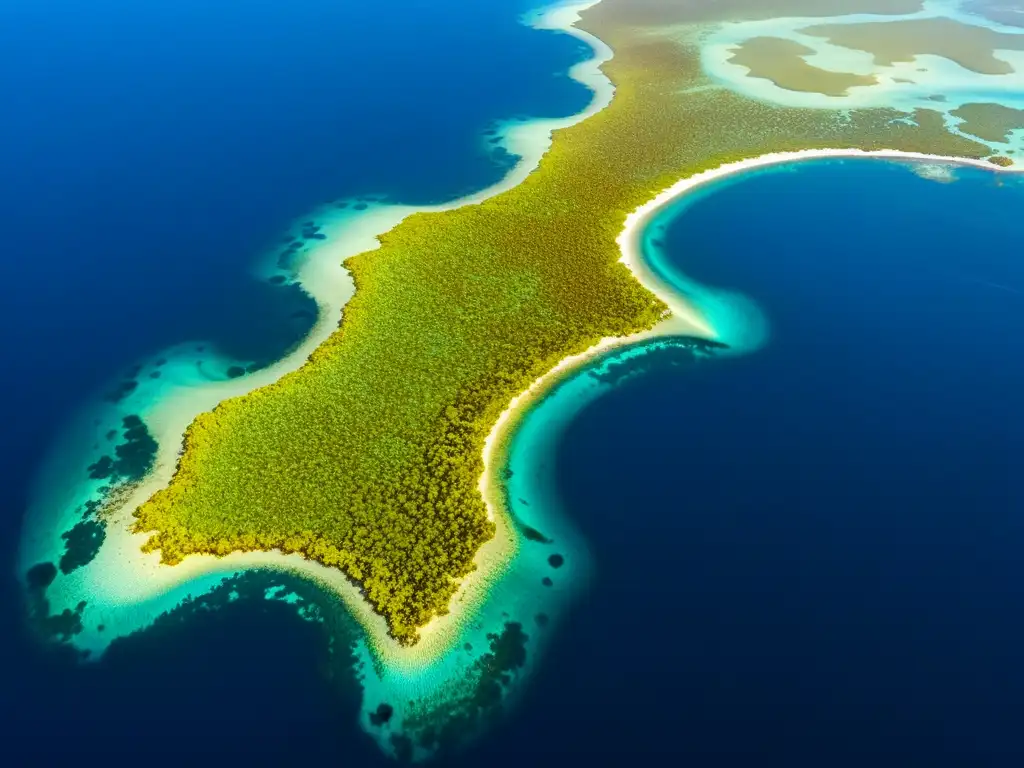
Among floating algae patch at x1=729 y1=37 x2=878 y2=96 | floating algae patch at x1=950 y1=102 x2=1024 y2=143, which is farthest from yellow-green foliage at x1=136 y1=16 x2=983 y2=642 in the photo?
floating algae patch at x1=729 y1=37 x2=878 y2=96

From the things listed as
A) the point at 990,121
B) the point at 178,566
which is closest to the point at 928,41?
the point at 990,121

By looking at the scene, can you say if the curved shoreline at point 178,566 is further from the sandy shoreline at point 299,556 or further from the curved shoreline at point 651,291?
the curved shoreline at point 651,291

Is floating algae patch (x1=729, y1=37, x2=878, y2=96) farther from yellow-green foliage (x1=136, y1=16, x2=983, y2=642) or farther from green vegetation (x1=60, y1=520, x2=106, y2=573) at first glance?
green vegetation (x1=60, y1=520, x2=106, y2=573)

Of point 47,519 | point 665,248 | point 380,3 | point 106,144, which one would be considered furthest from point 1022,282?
point 380,3

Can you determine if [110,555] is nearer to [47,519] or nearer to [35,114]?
[47,519]

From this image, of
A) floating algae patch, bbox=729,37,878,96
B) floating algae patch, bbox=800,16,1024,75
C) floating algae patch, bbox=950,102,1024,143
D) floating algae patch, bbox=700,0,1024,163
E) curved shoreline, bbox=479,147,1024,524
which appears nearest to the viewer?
curved shoreline, bbox=479,147,1024,524
